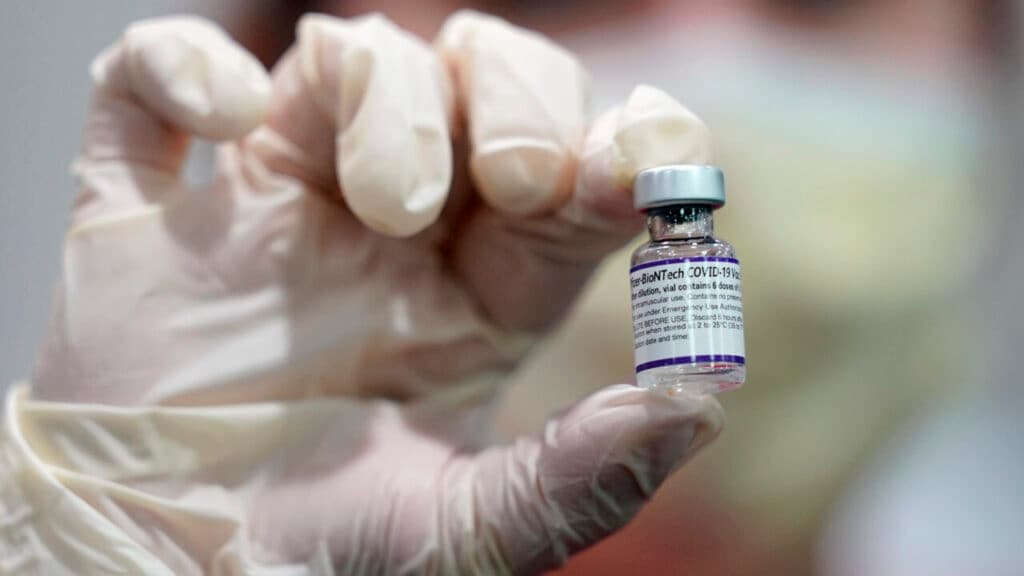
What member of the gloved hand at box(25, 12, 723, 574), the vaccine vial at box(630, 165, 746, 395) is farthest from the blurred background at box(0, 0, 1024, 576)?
the vaccine vial at box(630, 165, 746, 395)

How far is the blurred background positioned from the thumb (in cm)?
47

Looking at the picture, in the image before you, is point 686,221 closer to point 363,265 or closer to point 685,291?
point 685,291

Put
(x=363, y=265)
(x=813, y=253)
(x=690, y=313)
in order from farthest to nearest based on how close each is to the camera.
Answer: (x=813, y=253) < (x=363, y=265) < (x=690, y=313)

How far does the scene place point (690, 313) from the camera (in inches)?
15.6

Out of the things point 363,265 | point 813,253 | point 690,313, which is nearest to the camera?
point 690,313

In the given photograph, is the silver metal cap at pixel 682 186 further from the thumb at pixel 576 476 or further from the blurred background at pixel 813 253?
the blurred background at pixel 813 253

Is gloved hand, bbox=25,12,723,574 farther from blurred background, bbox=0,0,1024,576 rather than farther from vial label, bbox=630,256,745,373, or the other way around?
blurred background, bbox=0,0,1024,576

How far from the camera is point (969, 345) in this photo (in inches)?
53.5

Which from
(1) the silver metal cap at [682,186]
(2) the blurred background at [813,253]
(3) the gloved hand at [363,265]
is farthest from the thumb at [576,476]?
(2) the blurred background at [813,253]

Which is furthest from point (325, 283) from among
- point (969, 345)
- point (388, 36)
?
point (969, 345)

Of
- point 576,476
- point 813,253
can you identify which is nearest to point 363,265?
point 576,476

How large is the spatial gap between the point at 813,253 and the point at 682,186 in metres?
0.85

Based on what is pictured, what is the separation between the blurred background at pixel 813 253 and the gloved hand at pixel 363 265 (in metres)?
0.44

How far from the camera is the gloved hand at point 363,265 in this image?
500 millimetres
